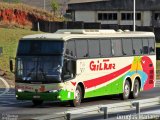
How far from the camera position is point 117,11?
94188 mm

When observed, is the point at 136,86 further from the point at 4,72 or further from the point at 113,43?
the point at 4,72

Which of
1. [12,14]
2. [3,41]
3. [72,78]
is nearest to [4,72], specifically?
[72,78]

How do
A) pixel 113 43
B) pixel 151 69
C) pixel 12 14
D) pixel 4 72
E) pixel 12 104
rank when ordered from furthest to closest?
pixel 12 14, pixel 4 72, pixel 151 69, pixel 113 43, pixel 12 104

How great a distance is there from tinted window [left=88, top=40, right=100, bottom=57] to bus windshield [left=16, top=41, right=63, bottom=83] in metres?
2.11

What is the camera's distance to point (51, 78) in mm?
24266

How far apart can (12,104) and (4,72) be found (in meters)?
13.9

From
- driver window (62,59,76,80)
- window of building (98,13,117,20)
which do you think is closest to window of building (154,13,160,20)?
window of building (98,13,117,20)

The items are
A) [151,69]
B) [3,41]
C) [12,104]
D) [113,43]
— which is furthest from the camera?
[3,41]

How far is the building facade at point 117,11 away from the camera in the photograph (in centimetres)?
9125

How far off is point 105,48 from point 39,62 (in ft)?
12.7

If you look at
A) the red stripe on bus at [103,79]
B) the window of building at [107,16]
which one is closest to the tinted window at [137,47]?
the red stripe on bus at [103,79]

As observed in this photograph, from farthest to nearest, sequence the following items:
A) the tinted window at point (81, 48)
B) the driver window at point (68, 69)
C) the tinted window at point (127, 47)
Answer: the tinted window at point (127, 47), the tinted window at point (81, 48), the driver window at point (68, 69)

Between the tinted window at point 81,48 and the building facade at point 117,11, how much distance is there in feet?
213

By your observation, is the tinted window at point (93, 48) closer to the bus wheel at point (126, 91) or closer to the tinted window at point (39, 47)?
the tinted window at point (39, 47)
